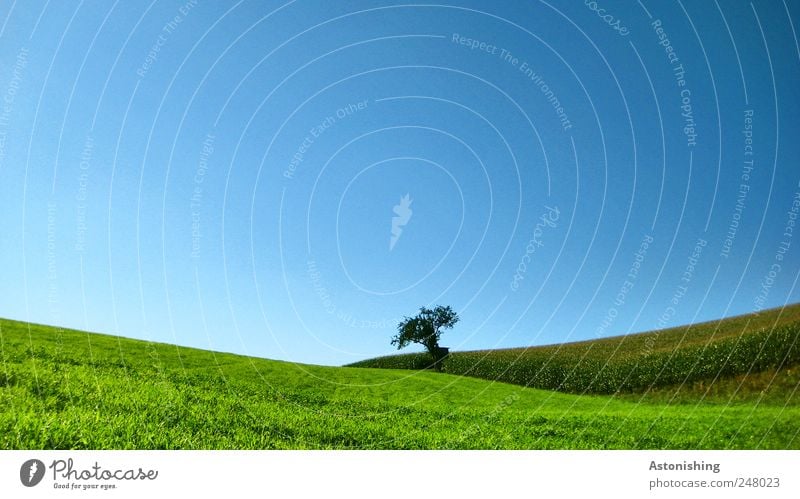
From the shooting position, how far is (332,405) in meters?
11.5

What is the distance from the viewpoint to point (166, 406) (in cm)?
876
